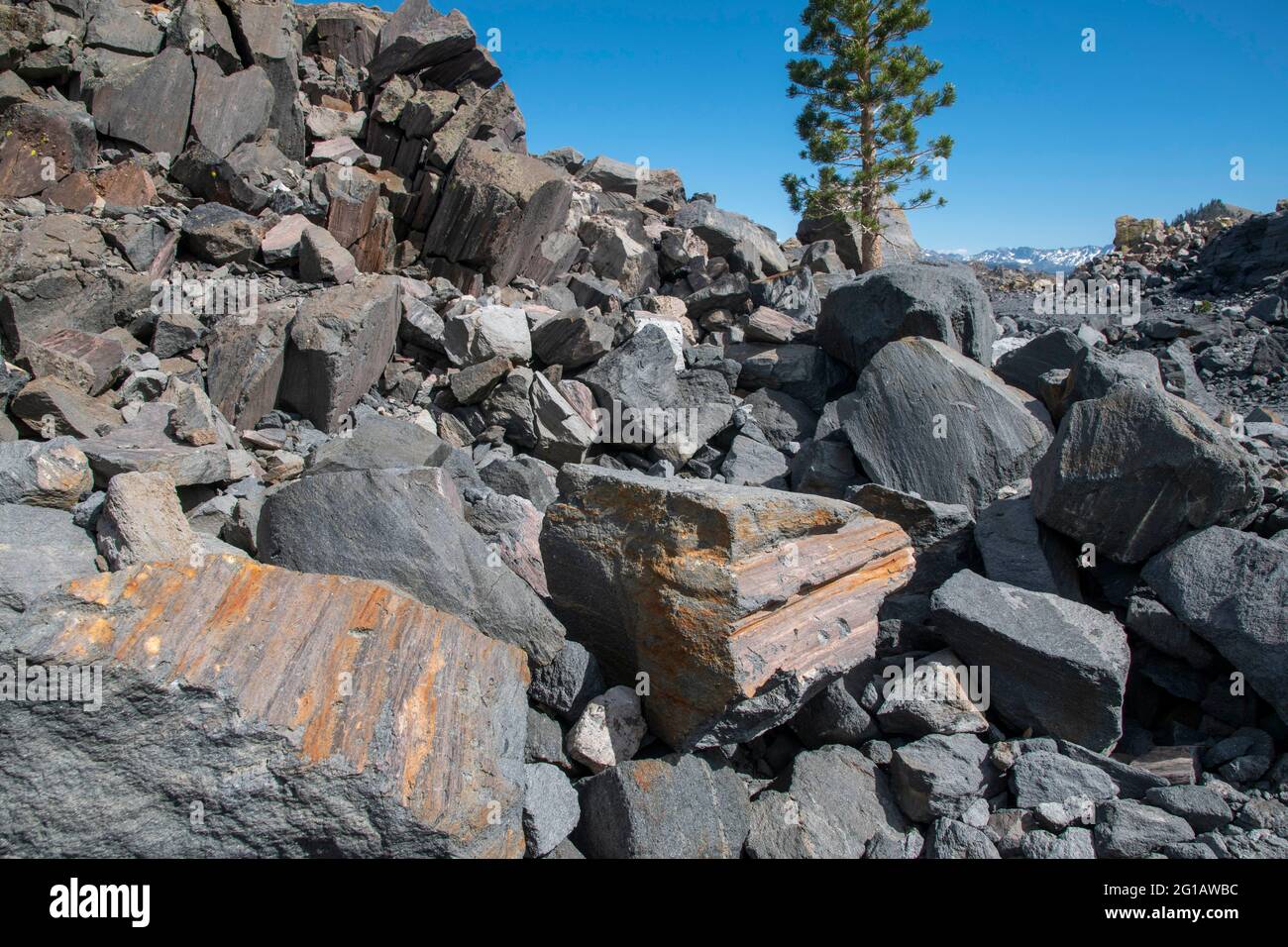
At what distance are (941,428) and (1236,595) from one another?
3056 mm

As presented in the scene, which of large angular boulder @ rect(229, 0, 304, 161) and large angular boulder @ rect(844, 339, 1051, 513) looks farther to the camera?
large angular boulder @ rect(229, 0, 304, 161)

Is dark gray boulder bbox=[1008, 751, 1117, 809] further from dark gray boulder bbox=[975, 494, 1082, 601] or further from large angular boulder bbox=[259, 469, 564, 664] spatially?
large angular boulder bbox=[259, 469, 564, 664]

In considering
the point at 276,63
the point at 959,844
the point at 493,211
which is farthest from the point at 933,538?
the point at 276,63

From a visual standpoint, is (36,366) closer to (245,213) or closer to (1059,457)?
(245,213)

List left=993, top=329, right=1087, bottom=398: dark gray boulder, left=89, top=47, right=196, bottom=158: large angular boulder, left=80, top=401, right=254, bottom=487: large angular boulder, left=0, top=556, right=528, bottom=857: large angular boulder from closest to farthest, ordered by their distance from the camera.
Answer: left=0, top=556, right=528, bottom=857: large angular boulder, left=80, top=401, right=254, bottom=487: large angular boulder, left=993, top=329, right=1087, bottom=398: dark gray boulder, left=89, top=47, right=196, bottom=158: large angular boulder

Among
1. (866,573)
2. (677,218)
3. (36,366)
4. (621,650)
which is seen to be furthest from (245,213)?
(866,573)

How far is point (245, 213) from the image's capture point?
11242mm

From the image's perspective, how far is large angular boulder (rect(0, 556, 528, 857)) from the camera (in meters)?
3.09

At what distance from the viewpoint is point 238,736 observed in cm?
327

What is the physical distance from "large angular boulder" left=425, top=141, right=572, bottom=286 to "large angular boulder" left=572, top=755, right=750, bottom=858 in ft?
31.6

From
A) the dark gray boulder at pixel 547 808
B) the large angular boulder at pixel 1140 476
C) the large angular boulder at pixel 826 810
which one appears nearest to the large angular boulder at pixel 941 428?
the large angular boulder at pixel 1140 476

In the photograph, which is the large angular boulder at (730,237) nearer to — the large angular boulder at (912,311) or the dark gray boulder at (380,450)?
the large angular boulder at (912,311)

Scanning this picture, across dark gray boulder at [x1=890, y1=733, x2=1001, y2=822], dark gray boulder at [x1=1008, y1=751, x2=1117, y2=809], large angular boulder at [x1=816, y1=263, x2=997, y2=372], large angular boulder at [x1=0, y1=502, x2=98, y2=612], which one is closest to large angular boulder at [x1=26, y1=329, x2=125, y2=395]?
large angular boulder at [x1=0, y1=502, x2=98, y2=612]

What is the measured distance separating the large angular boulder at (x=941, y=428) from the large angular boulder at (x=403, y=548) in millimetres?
4314
